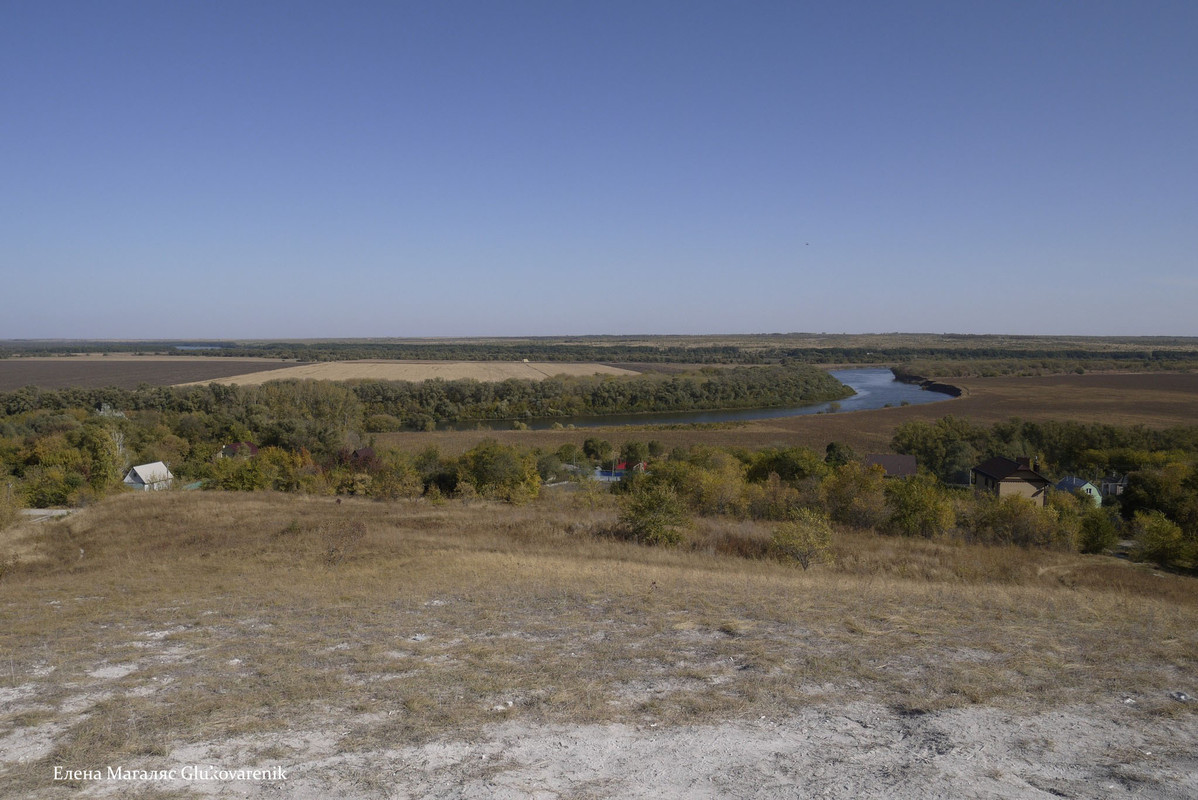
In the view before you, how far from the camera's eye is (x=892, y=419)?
6700 centimetres

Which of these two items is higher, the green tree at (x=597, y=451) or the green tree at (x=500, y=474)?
the green tree at (x=500, y=474)

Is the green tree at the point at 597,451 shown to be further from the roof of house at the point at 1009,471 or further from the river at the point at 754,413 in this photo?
the roof of house at the point at 1009,471

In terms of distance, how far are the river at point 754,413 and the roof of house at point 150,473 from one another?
126 ft

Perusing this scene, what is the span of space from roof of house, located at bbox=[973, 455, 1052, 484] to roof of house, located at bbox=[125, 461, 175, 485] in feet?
151

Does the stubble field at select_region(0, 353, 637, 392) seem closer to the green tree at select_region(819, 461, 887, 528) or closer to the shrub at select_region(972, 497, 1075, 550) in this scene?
the green tree at select_region(819, 461, 887, 528)

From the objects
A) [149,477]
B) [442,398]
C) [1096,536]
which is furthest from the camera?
[442,398]

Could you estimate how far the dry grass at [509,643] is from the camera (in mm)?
6555

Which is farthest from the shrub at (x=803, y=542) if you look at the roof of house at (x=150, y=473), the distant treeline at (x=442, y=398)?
the distant treeline at (x=442, y=398)

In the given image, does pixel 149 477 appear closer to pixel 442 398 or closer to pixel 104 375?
pixel 442 398

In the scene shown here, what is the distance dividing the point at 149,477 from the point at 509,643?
3701cm

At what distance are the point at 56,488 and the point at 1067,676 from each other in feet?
129

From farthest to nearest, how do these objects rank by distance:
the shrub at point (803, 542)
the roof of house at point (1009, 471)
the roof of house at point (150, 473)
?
the roof of house at point (150, 473)
the roof of house at point (1009, 471)
the shrub at point (803, 542)

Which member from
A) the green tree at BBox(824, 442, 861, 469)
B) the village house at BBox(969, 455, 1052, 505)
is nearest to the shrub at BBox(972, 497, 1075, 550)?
the village house at BBox(969, 455, 1052, 505)

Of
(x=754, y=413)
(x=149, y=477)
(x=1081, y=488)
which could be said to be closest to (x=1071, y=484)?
(x=1081, y=488)
